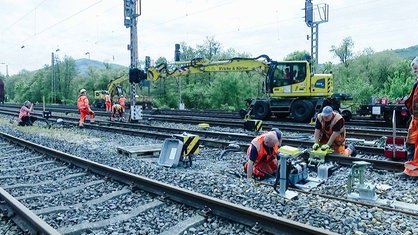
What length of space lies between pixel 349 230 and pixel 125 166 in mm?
4589

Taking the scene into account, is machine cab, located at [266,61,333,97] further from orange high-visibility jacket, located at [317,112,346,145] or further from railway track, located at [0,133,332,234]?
railway track, located at [0,133,332,234]

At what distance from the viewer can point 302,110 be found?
1642 centimetres

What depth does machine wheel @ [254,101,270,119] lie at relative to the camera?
17.7m

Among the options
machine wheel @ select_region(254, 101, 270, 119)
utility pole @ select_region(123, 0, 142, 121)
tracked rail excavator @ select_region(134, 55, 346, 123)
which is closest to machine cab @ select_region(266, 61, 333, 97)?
tracked rail excavator @ select_region(134, 55, 346, 123)

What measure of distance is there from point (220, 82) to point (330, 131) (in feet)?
90.6

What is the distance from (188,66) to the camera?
19.6 meters

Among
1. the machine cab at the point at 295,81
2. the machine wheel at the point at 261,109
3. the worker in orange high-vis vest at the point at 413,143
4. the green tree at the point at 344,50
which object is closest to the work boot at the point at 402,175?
the worker in orange high-vis vest at the point at 413,143

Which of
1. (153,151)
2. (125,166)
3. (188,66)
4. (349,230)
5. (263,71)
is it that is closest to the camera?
(349,230)

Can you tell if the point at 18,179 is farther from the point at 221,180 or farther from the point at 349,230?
the point at 349,230

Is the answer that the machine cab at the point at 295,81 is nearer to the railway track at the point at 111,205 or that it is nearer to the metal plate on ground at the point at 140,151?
the metal plate on ground at the point at 140,151

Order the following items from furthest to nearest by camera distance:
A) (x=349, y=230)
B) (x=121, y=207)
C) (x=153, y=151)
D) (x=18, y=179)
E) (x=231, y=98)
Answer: (x=231, y=98) → (x=153, y=151) → (x=18, y=179) → (x=121, y=207) → (x=349, y=230)

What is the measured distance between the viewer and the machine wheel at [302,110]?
52.9 ft

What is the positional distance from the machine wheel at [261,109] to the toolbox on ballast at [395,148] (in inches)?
400

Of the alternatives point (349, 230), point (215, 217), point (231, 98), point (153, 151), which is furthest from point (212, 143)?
point (231, 98)
